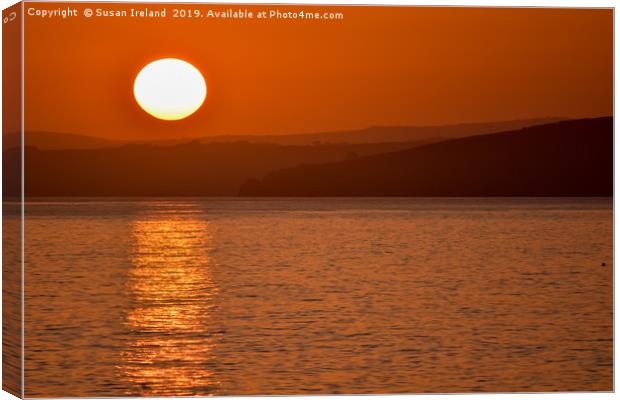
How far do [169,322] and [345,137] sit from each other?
347cm

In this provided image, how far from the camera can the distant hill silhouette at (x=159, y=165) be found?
44.0ft

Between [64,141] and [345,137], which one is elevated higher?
[345,137]

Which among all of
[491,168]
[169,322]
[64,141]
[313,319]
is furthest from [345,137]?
[64,141]

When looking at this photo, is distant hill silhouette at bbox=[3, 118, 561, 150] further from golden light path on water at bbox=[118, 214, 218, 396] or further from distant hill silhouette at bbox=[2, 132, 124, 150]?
golden light path on water at bbox=[118, 214, 218, 396]

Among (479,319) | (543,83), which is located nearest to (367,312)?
(479,319)

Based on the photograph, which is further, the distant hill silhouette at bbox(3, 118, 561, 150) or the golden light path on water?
the distant hill silhouette at bbox(3, 118, 561, 150)

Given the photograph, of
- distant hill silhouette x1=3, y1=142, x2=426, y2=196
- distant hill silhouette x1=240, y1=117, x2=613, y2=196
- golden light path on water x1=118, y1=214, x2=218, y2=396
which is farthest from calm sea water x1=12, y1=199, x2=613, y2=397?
distant hill silhouette x1=3, y1=142, x2=426, y2=196

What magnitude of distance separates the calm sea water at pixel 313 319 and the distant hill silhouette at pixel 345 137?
5.08ft

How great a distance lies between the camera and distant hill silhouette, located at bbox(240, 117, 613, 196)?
39.2ft

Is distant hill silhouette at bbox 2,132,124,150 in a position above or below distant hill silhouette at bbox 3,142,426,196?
below

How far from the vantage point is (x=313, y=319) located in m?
17.0

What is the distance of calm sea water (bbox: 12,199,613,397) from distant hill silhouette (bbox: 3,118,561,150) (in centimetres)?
155

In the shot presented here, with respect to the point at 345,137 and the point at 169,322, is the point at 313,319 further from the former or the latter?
the point at 345,137

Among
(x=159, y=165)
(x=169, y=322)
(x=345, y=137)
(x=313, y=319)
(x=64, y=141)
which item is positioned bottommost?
(x=169, y=322)
